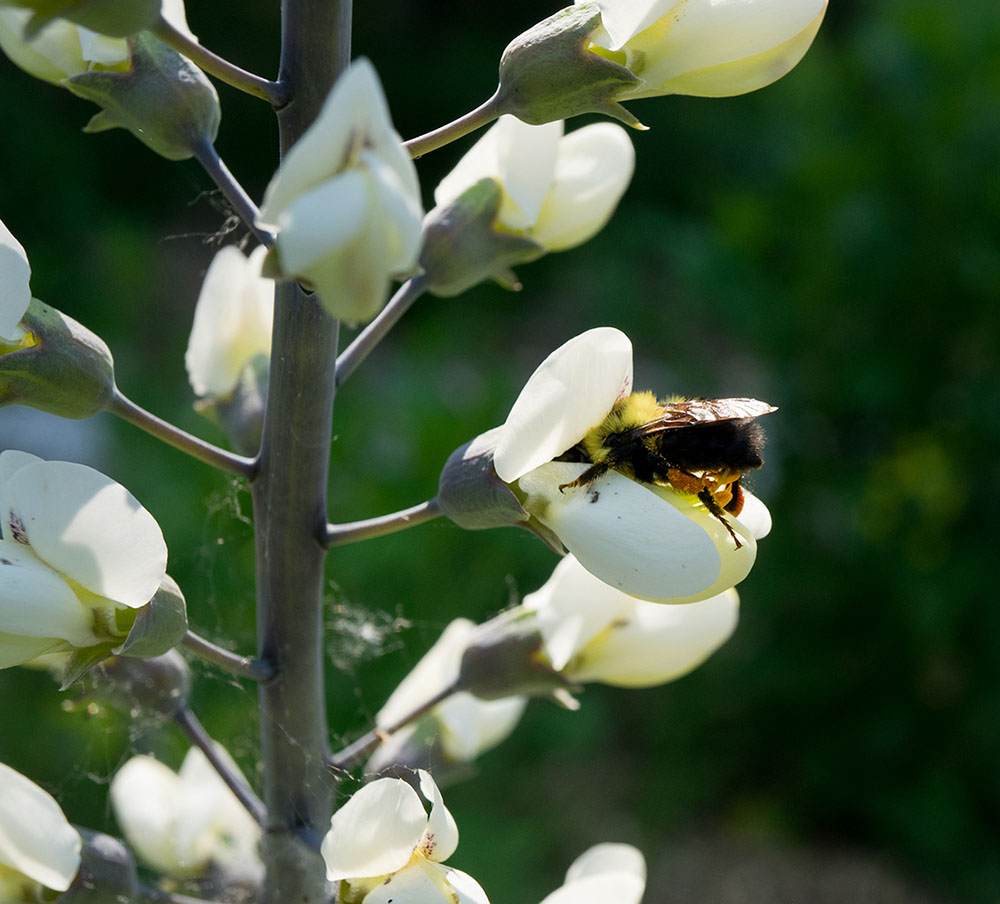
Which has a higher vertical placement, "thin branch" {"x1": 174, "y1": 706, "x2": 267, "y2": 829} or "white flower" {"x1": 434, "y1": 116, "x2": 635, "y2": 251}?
"white flower" {"x1": 434, "y1": 116, "x2": 635, "y2": 251}

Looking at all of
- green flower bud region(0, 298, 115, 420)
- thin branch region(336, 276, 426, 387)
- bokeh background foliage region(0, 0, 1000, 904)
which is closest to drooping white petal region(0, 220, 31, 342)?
green flower bud region(0, 298, 115, 420)

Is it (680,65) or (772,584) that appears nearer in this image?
(680,65)

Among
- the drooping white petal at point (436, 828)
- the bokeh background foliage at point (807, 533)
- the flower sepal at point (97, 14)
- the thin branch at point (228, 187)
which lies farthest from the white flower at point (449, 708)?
the bokeh background foliage at point (807, 533)

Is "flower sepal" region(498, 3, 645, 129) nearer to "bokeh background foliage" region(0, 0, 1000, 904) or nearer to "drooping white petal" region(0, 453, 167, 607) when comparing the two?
"drooping white petal" region(0, 453, 167, 607)

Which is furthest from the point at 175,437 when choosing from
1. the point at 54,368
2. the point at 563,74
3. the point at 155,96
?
the point at 563,74

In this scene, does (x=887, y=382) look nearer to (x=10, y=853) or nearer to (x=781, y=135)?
(x=781, y=135)

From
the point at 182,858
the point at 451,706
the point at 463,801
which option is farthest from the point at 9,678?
the point at 451,706

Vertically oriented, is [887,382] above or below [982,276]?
below

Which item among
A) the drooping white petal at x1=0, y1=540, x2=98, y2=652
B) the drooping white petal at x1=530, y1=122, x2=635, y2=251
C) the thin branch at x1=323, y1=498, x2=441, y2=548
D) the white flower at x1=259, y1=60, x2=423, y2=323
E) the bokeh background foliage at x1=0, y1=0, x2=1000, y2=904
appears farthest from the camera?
the bokeh background foliage at x1=0, y1=0, x2=1000, y2=904
